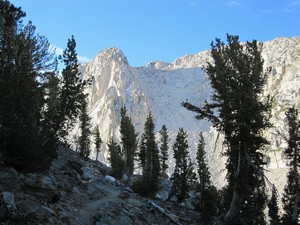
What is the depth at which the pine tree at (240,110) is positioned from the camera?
2053cm

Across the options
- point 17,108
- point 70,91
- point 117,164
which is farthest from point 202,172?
point 17,108

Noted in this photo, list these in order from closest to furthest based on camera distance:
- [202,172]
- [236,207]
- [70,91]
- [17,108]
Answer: [17,108], [236,207], [70,91], [202,172]

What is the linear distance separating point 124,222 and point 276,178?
161m

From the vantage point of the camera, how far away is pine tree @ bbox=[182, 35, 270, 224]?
2053 cm

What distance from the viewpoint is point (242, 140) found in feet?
68.8

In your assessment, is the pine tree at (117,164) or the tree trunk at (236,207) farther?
the pine tree at (117,164)

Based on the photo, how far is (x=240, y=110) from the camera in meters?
20.5

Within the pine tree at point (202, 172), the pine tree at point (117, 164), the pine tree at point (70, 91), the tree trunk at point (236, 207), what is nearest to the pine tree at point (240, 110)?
the tree trunk at point (236, 207)

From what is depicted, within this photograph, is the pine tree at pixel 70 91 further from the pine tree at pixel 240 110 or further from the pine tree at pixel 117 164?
the pine tree at pixel 117 164

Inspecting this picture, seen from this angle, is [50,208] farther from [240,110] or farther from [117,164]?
[117,164]

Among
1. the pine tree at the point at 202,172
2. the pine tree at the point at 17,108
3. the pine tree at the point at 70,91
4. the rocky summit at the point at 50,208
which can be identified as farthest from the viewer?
the pine tree at the point at 202,172

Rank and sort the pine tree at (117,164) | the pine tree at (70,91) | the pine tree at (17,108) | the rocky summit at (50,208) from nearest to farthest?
the rocky summit at (50,208) → the pine tree at (17,108) → the pine tree at (70,91) → the pine tree at (117,164)

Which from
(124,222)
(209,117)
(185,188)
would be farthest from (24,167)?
(185,188)

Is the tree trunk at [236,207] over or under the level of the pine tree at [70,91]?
under
